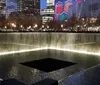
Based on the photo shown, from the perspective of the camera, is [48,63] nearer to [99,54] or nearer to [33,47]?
Answer: [99,54]

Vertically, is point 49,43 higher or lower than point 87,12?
lower

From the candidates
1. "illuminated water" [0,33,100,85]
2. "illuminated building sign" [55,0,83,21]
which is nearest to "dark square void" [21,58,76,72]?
"illuminated water" [0,33,100,85]

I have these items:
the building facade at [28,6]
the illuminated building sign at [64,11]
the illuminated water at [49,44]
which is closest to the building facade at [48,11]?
the building facade at [28,6]

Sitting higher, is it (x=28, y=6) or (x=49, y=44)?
(x=28, y=6)

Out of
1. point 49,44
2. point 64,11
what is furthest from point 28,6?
point 49,44

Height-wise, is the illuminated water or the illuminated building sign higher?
the illuminated building sign

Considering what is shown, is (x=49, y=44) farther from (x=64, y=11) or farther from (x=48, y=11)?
(x=48, y=11)

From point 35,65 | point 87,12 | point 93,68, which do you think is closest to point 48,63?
point 35,65

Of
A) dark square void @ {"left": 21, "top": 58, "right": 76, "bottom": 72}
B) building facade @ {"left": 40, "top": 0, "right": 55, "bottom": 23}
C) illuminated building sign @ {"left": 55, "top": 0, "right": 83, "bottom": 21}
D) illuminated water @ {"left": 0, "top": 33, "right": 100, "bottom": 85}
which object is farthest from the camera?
building facade @ {"left": 40, "top": 0, "right": 55, "bottom": 23}

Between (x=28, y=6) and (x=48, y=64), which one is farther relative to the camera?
(x=28, y=6)

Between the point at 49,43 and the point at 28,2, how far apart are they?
9399 centimetres

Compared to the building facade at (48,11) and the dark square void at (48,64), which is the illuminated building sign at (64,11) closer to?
the building facade at (48,11)

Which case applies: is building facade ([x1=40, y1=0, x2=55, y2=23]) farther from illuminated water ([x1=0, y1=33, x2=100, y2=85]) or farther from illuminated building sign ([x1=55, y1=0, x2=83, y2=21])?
illuminated water ([x1=0, y1=33, x2=100, y2=85])

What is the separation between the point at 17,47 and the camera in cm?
1141
